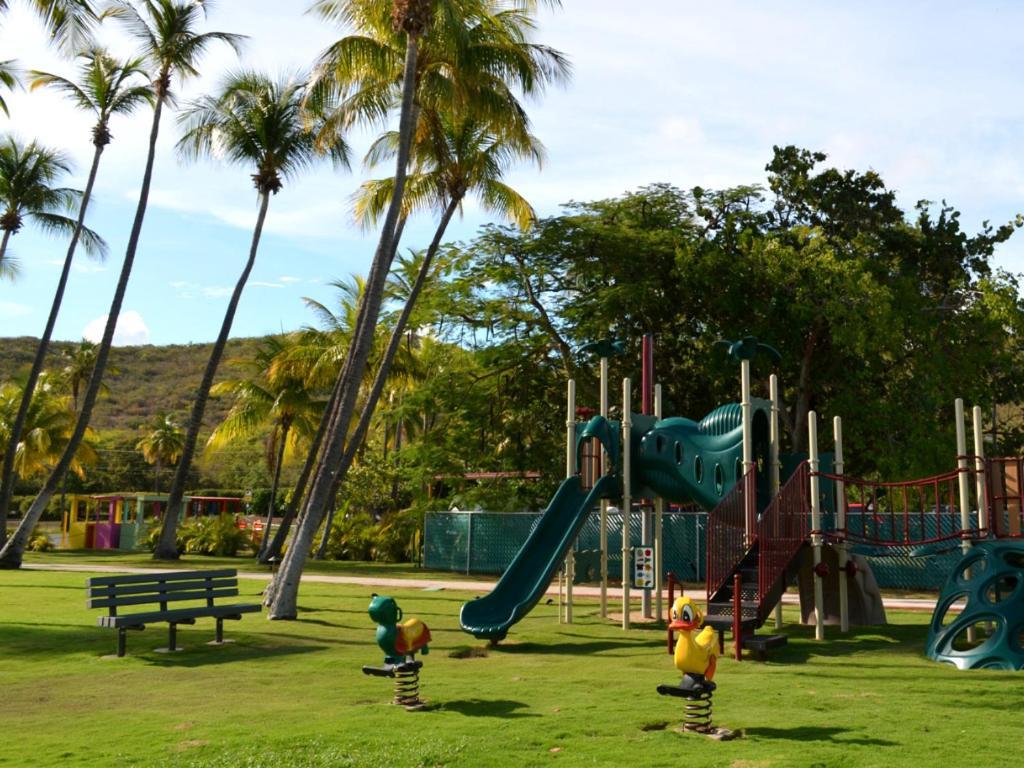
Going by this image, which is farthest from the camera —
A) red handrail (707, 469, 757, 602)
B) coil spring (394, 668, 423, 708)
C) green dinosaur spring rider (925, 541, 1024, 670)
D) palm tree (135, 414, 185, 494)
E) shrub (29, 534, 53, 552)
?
palm tree (135, 414, 185, 494)

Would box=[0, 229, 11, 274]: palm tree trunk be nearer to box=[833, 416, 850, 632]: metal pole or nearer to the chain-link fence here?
the chain-link fence

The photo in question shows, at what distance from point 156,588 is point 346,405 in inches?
190

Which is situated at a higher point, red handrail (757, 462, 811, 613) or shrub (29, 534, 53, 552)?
red handrail (757, 462, 811, 613)

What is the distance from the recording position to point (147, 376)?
3930 inches

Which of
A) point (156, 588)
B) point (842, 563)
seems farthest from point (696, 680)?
point (842, 563)

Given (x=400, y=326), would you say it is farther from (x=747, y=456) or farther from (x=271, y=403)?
(x=271, y=403)

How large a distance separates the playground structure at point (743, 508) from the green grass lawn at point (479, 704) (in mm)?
769

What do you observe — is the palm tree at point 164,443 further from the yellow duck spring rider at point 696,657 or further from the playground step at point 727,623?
the yellow duck spring rider at point 696,657

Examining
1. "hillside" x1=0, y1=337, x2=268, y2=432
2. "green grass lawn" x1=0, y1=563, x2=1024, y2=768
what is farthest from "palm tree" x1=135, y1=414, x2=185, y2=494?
"green grass lawn" x1=0, y1=563, x2=1024, y2=768

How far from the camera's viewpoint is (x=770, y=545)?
1288cm

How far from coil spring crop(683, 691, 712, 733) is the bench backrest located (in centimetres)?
682

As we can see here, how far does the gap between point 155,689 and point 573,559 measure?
765 cm

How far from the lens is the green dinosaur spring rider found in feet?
35.6

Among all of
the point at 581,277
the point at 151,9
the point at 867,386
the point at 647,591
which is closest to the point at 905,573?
the point at 867,386
